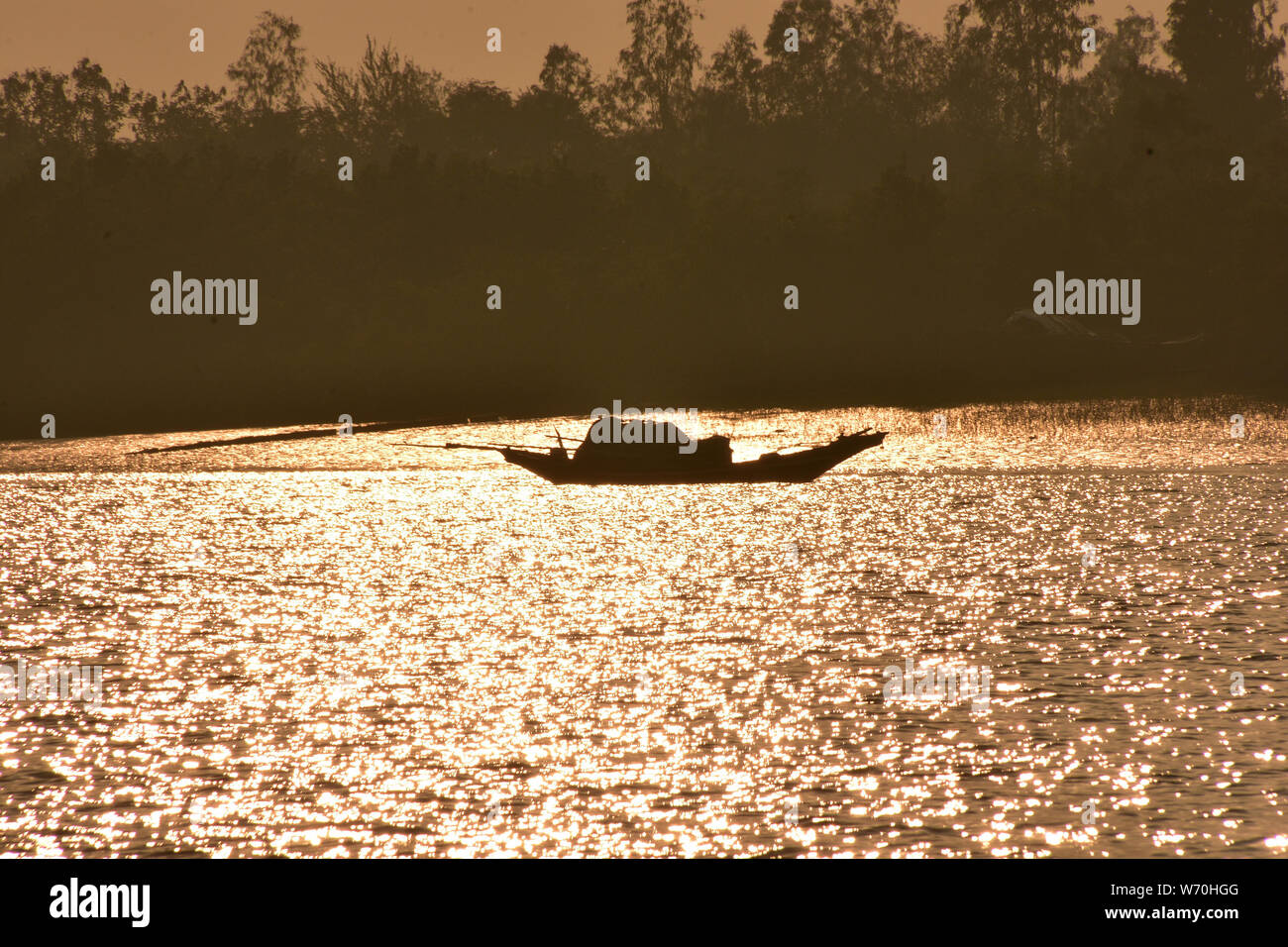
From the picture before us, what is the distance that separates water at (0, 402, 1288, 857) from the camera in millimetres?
19156

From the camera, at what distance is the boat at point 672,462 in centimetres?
6159

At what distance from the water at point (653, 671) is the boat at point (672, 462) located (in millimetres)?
1548

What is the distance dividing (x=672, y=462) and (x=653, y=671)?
3256cm

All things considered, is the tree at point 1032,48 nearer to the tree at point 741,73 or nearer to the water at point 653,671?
the tree at point 741,73

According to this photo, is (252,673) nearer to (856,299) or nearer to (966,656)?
(966,656)

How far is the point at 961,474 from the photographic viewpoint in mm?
71125

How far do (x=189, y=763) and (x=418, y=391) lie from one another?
89.2m

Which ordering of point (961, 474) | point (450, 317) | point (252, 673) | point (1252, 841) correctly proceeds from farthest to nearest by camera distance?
point (450, 317) < point (961, 474) < point (252, 673) < point (1252, 841)

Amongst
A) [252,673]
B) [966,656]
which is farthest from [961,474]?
[252,673]

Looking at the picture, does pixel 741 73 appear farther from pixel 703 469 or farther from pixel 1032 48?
pixel 703 469

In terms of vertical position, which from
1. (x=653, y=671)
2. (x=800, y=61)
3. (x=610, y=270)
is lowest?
(x=653, y=671)

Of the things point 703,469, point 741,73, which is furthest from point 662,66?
point 703,469

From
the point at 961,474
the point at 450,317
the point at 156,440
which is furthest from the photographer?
the point at 450,317

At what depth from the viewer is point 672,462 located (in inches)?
2424
